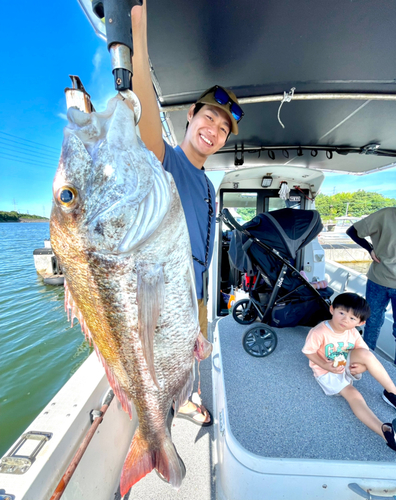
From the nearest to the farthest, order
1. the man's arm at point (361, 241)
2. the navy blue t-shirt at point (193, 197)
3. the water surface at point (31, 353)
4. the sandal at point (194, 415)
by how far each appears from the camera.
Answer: the navy blue t-shirt at point (193, 197) < the sandal at point (194, 415) < the man's arm at point (361, 241) < the water surface at point (31, 353)

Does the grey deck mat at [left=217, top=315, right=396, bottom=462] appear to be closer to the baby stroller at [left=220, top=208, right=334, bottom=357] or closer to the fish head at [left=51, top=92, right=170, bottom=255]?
the baby stroller at [left=220, top=208, right=334, bottom=357]

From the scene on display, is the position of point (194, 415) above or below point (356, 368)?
below

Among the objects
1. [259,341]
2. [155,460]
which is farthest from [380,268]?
[155,460]

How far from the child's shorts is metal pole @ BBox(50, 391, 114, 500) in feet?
5.90

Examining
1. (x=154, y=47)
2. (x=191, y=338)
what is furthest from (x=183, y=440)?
(x=154, y=47)

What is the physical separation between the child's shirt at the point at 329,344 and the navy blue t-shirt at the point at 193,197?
4.65 feet

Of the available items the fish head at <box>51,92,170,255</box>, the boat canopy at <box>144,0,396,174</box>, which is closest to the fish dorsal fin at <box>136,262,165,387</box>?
the fish head at <box>51,92,170,255</box>

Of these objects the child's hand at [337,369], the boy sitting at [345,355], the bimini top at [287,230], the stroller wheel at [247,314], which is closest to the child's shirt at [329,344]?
the boy sitting at [345,355]

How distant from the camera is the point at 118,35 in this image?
602 mm

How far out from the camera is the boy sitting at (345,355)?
1.89m

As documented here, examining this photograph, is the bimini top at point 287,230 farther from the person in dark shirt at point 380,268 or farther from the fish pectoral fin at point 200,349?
the fish pectoral fin at point 200,349

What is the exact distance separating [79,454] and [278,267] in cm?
241

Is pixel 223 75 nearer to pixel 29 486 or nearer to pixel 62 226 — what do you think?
pixel 62 226

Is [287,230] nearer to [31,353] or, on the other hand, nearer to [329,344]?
[329,344]
